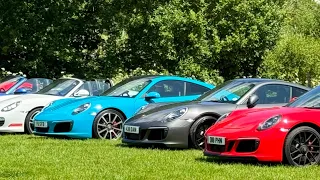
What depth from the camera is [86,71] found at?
3266cm

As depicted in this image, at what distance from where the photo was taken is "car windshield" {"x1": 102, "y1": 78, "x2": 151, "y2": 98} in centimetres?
1294

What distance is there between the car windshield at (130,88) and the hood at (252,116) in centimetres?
410

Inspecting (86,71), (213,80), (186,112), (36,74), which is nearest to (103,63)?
(86,71)

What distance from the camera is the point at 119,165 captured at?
8.36 metres

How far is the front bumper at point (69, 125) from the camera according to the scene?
12203 millimetres

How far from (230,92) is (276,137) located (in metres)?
2.84

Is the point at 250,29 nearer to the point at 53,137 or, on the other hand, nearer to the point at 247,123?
the point at 53,137

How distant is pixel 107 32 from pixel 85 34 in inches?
44.3

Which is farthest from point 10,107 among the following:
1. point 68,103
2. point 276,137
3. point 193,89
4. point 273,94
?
point 276,137

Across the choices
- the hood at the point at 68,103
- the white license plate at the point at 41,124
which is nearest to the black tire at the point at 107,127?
the hood at the point at 68,103

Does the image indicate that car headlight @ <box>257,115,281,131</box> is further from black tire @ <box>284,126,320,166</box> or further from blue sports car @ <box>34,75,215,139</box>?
blue sports car @ <box>34,75,215,139</box>

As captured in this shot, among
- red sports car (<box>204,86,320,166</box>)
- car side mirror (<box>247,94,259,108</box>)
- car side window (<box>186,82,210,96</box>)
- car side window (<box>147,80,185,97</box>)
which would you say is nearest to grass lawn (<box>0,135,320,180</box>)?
red sports car (<box>204,86,320,166</box>)

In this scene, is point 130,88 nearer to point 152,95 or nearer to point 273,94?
point 152,95

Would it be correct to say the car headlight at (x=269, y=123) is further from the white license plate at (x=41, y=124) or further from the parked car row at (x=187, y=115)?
the white license plate at (x=41, y=124)
